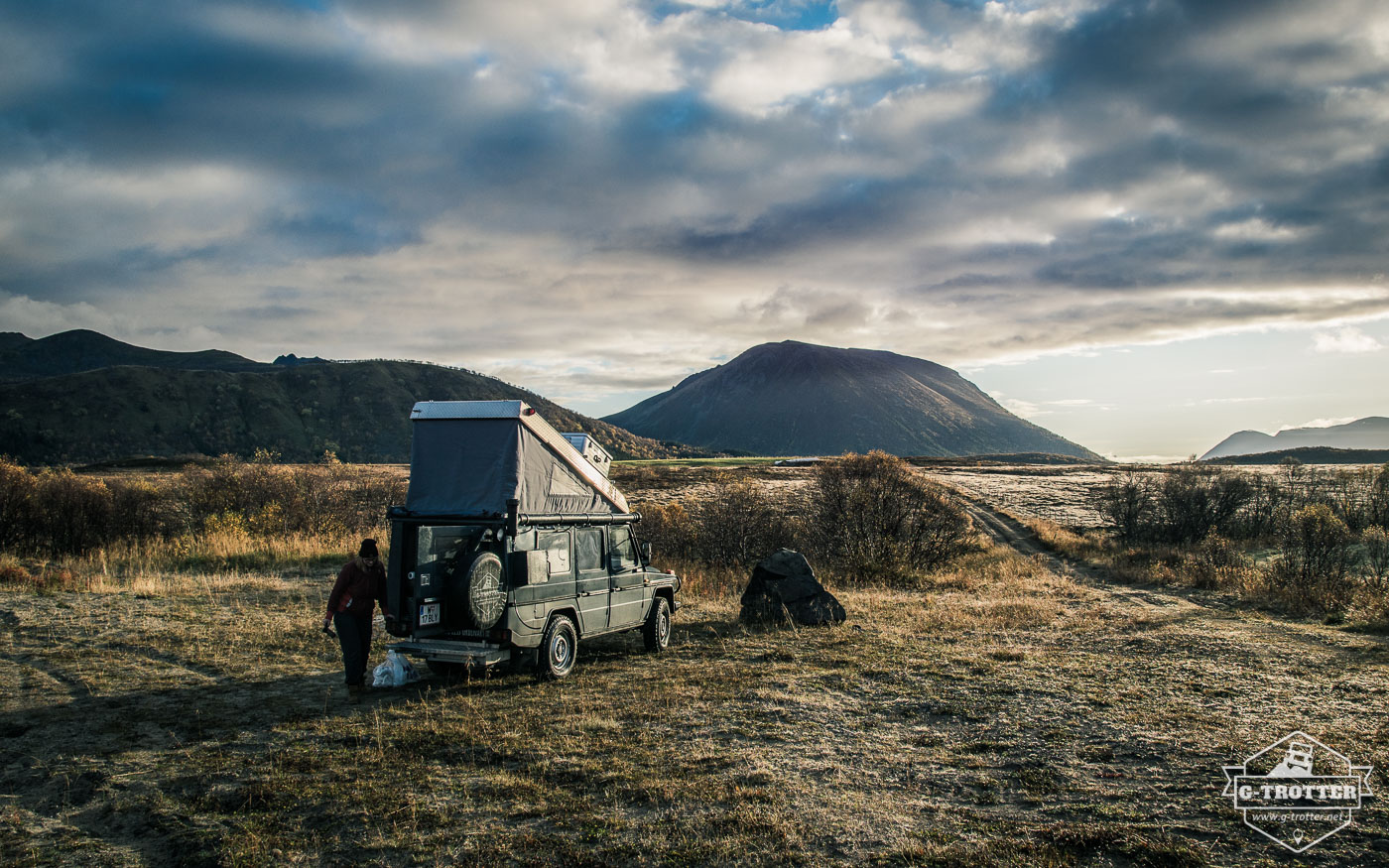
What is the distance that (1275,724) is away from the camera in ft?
24.4

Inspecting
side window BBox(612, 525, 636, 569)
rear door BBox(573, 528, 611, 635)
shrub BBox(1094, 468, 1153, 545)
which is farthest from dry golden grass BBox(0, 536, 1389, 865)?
shrub BBox(1094, 468, 1153, 545)

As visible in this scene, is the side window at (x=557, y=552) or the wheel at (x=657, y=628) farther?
the wheel at (x=657, y=628)

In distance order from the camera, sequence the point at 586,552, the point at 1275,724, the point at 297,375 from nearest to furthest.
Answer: the point at 1275,724
the point at 586,552
the point at 297,375

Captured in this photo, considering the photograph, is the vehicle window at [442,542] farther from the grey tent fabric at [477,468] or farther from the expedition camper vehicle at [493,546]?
the grey tent fabric at [477,468]

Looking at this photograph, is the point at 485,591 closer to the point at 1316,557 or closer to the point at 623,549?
the point at 623,549

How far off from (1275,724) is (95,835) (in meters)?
10.5

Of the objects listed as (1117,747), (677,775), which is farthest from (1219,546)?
(677,775)

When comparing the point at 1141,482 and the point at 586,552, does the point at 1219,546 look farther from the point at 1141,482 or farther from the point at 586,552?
the point at 586,552

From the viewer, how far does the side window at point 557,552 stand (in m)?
9.72

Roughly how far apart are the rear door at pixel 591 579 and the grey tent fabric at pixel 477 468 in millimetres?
900

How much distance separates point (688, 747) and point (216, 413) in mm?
110708

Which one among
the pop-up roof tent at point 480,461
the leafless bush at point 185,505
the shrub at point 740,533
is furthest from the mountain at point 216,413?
the pop-up roof tent at point 480,461

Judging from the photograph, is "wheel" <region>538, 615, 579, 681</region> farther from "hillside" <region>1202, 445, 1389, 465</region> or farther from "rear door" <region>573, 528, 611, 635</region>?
"hillside" <region>1202, 445, 1389, 465</region>

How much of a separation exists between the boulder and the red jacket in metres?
7.33
